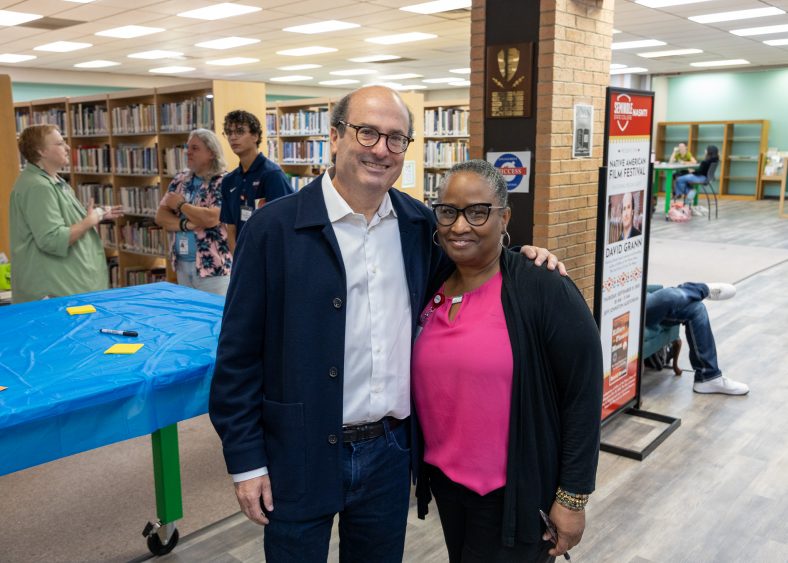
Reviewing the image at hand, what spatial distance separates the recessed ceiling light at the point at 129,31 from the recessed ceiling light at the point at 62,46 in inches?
39.4

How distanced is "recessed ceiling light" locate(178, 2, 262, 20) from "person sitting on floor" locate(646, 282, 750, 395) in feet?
20.7

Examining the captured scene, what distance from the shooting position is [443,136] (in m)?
7.63

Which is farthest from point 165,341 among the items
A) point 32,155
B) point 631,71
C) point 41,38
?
point 631,71

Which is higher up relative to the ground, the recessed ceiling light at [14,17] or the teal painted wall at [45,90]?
the recessed ceiling light at [14,17]

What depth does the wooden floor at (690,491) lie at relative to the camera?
2.54 meters

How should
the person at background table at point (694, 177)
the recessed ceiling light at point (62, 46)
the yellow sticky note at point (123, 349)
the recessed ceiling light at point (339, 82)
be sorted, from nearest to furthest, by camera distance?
the yellow sticky note at point (123, 349), the recessed ceiling light at point (62, 46), the person at background table at point (694, 177), the recessed ceiling light at point (339, 82)

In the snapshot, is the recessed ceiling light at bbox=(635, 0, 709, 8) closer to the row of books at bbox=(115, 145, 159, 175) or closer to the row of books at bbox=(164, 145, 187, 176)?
the row of books at bbox=(164, 145, 187, 176)

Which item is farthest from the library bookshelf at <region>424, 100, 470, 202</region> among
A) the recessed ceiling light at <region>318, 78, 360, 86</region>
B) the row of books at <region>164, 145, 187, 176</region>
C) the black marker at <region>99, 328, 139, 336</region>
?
the recessed ceiling light at <region>318, 78, 360, 86</region>

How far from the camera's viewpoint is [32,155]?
350 centimetres

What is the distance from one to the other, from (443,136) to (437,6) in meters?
1.92

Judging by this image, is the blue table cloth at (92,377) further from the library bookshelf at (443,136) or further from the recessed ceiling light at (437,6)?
the recessed ceiling light at (437,6)

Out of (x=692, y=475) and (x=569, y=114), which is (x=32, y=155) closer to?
(x=569, y=114)

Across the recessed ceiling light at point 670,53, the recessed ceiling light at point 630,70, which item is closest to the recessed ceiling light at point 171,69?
the recessed ceiling light at point 670,53

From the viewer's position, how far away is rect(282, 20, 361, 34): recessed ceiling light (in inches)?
369
